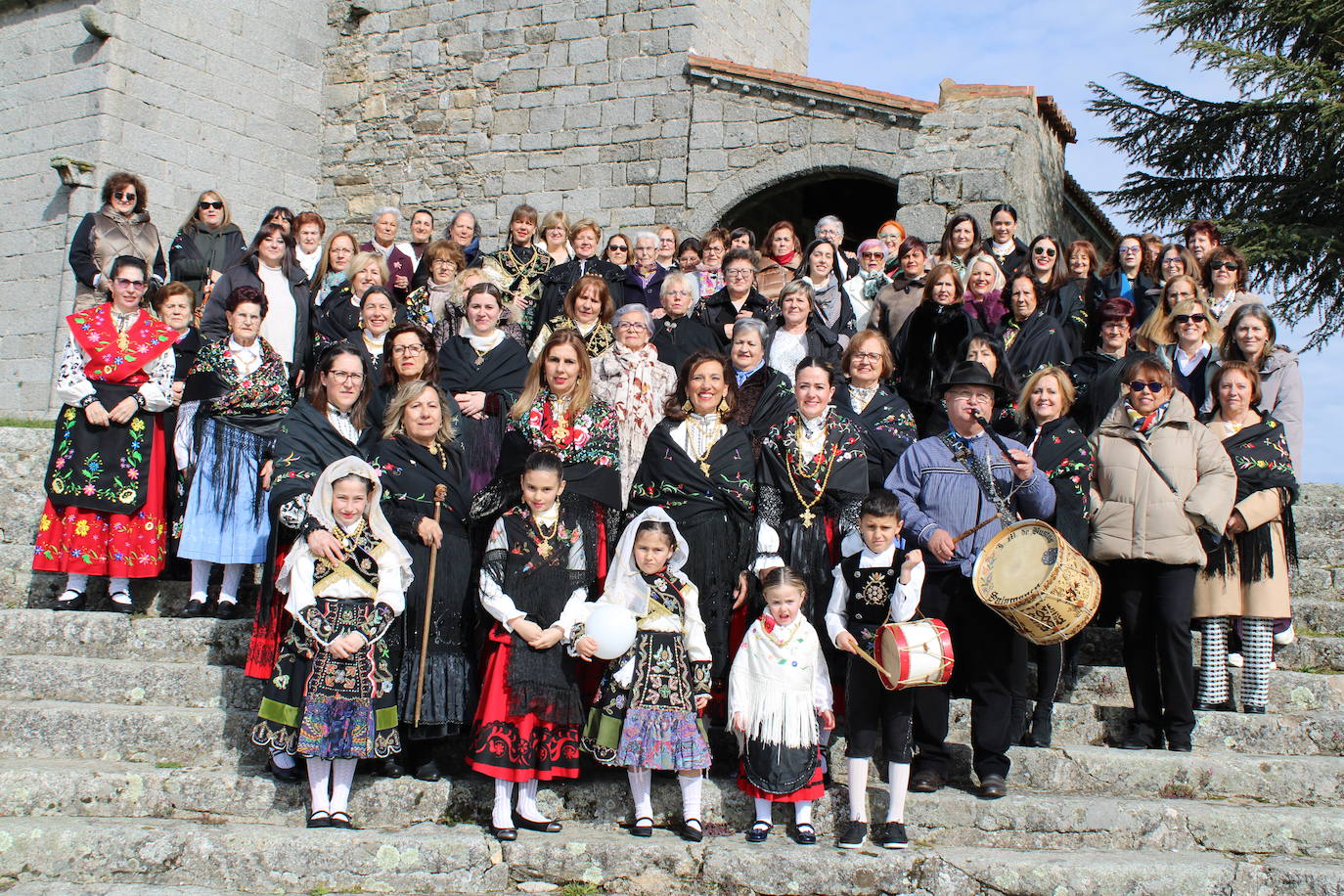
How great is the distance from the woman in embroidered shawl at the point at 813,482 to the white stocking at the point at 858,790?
630 millimetres

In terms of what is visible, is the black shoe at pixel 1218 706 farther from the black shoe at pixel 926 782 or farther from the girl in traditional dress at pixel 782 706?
the girl in traditional dress at pixel 782 706

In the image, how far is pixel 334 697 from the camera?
426 cm

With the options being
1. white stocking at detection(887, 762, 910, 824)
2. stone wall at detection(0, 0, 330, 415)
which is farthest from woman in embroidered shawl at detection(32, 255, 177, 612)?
stone wall at detection(0, 0, 330, 415)

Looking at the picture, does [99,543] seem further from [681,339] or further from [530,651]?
[681,339]

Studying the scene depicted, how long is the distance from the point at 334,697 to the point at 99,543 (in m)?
2.09

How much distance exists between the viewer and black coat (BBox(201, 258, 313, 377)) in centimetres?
620

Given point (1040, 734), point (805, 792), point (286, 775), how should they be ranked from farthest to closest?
point (1040, 734) < point (286, 775) < point (805, 792)

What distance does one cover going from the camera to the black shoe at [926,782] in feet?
14.4

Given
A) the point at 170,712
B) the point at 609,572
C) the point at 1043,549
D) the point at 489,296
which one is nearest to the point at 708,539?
the point at 609,572

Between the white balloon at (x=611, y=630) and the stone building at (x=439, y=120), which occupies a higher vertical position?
the stone building at (x=439, y=120)

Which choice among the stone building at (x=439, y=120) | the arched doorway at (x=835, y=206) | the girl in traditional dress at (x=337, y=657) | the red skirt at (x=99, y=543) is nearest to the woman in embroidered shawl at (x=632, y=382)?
Result: the girl in traditional dress at (x=337, y=657)

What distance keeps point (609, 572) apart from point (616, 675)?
395 millimetres

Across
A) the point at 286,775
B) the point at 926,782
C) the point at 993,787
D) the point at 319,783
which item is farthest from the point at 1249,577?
the point at 286,775

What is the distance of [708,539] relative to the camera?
480 cm
